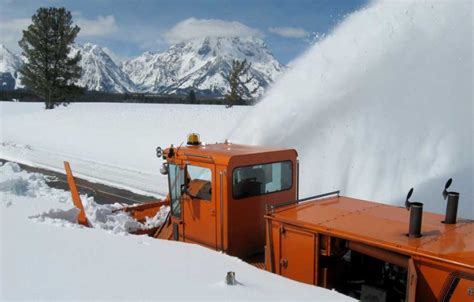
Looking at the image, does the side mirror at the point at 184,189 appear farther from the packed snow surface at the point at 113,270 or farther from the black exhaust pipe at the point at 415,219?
the black exhaust pipe at the point at 415,219

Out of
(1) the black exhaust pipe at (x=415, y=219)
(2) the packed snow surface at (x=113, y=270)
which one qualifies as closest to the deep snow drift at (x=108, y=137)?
(2) the packed snow surface at (x=113, y=270)

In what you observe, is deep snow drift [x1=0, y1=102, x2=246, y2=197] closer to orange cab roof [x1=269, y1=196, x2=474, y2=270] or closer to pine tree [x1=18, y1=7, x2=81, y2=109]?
pine tree [x1=18, y1=7, x2=81, y2=109]

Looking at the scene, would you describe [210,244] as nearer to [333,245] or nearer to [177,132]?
[333,245]

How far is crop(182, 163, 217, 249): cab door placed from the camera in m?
6.01

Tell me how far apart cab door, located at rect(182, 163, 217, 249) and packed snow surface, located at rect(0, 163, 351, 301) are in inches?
21.7

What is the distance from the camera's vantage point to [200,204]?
620 cm

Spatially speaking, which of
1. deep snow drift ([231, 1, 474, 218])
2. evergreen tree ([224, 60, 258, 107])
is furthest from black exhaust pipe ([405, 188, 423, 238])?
evergreen tree ([224, 60, 258, 107])

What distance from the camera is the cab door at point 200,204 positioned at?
601 cm

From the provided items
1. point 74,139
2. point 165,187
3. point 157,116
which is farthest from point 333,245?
point 157,116

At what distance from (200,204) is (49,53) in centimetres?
4213

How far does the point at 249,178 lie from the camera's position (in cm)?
616

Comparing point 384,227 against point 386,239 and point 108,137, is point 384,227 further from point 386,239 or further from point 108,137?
point 108,137

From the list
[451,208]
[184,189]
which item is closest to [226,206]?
[184,189]

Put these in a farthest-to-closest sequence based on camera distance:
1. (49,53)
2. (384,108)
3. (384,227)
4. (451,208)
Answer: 1. (49,53)
2. (384,108)
3. (451,208)
4. (384,227)
